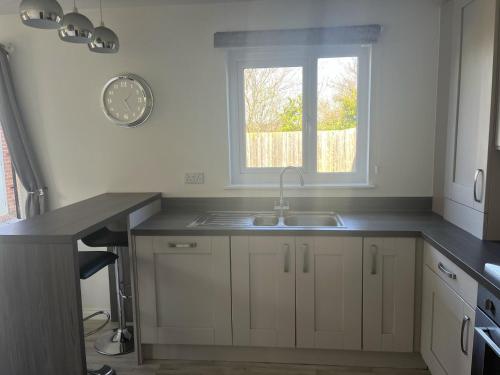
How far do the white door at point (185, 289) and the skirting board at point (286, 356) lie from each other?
0.12 meters

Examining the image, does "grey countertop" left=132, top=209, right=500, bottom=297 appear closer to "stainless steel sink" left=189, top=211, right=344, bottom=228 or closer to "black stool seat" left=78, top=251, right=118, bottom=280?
"stainless steel sink" left=189, top=211, right=344, bottom=228

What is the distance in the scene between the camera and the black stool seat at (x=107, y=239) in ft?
7.86

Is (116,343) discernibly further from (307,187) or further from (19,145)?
(307,187)

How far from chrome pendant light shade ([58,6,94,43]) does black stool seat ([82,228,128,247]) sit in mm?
1164

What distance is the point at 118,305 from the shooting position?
2.56m

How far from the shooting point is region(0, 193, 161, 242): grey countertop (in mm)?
1691

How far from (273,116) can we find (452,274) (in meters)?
1.55

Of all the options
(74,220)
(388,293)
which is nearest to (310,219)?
(388,293)

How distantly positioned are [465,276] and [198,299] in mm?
1441

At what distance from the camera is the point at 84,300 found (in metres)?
3.00

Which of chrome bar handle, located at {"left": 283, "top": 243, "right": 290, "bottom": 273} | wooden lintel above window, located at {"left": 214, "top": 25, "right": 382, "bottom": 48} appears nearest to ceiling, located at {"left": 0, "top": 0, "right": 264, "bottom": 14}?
wooden lintel above window, located at {"left": 214, "top": 25, "right": 382, "bottom": 48}

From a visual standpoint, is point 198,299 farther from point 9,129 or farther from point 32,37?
point 32,37

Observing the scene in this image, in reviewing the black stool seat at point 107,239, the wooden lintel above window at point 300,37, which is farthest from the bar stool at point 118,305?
the wooden lintel above window at point 300,37

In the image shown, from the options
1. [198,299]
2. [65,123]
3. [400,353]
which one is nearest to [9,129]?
[65,123]
